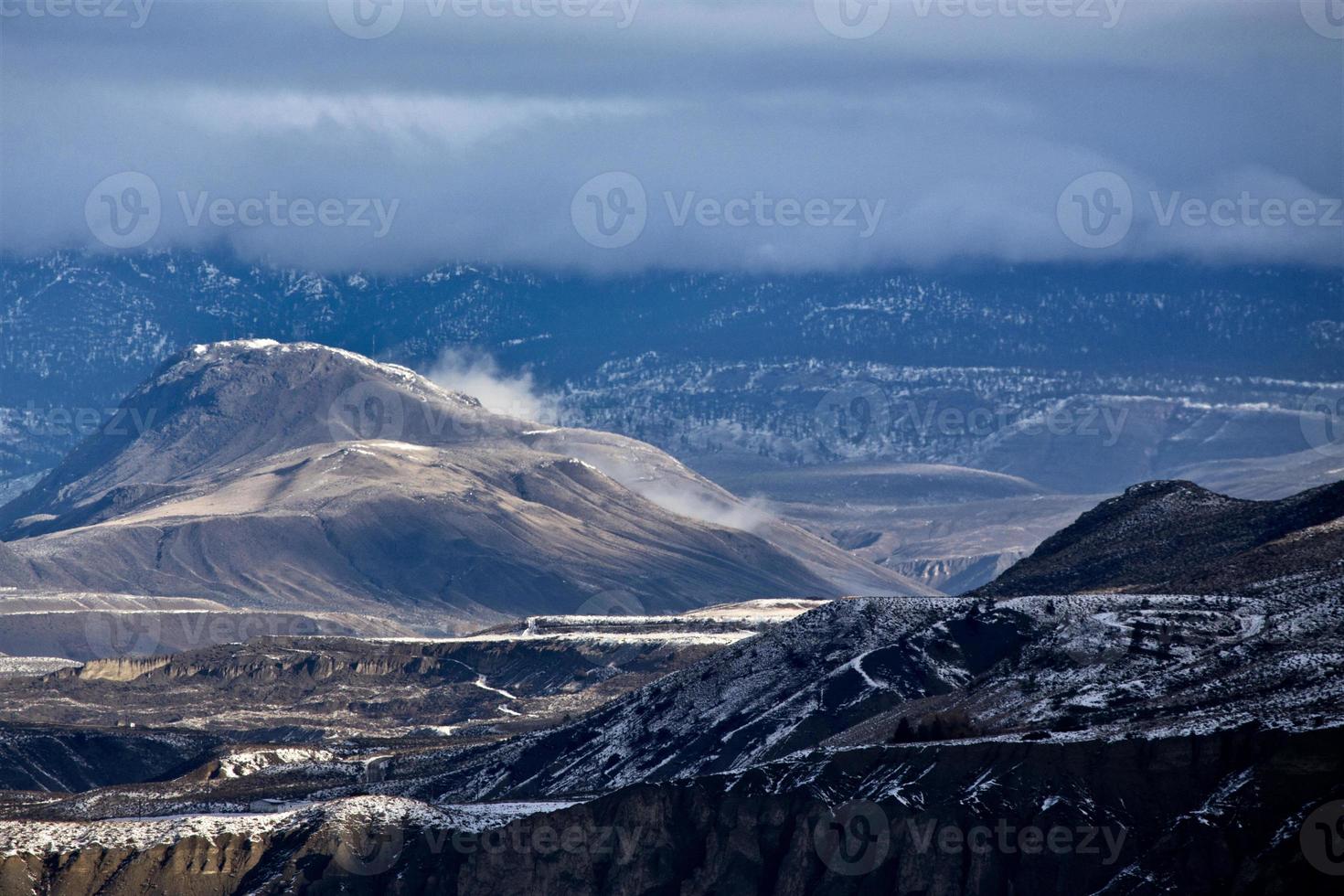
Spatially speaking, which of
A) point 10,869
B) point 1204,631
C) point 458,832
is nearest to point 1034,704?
point 1204,631

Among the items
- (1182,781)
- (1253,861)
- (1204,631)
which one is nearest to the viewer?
(1253,861)

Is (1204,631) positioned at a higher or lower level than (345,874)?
higher

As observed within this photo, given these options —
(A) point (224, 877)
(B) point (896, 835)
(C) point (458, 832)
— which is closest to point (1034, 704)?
Answer: (B) point (896, 835)

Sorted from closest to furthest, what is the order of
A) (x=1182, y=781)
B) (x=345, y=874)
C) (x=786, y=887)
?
(x=1182, y=781) → (x=786, y=887) → (x=345, y=874)

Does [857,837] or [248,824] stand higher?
[248,824]

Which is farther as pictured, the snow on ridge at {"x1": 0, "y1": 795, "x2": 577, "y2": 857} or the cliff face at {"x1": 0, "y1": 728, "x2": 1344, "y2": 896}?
the snow on ridge at {"x1": 0, "y1": 795, "x2": 577, "y2": 857}

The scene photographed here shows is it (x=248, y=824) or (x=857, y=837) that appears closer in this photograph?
(x=857, y=837)

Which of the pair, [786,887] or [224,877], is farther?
[224,877]

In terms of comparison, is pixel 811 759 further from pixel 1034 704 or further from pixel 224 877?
pixel 224 877
